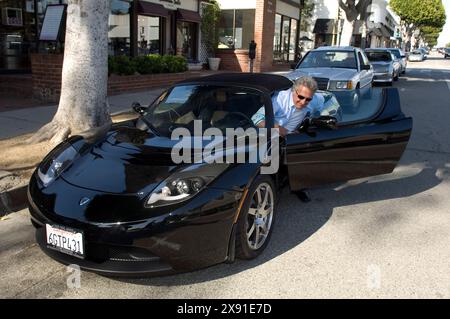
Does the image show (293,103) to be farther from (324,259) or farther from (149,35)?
(149,35)

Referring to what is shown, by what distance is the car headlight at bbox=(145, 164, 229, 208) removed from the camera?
2.87 metres

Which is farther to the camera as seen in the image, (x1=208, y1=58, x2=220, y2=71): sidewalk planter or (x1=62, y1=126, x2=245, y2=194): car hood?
(x1=208, y1=58, x2=220, y2=71): sidewalk planter

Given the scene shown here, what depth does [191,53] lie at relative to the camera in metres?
20.8

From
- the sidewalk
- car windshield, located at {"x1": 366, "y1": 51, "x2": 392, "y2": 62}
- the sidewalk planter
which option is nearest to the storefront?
the sidewalk planter

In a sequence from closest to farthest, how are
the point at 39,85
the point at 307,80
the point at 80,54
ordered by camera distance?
the point at 307,80, the point at 80,54, the point at 39,85

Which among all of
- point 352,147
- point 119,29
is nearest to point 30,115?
point 352,147

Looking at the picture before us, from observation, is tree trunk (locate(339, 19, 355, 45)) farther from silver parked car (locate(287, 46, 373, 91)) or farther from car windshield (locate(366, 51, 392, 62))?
silver parked car (locate(287, 46, 373, 91))

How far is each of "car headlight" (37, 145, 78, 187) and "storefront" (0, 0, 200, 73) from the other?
297 inches

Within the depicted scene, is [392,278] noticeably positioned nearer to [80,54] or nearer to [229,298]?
[229,298]

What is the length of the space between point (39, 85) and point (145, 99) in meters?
2.45

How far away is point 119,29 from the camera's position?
1598cm

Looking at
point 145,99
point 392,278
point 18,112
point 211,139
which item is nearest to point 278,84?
point 211,139

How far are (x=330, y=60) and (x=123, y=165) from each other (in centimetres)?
927

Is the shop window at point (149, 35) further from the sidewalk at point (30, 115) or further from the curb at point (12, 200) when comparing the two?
the curb at point (12, 200)
